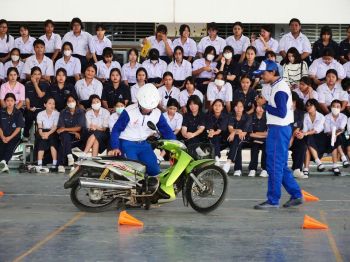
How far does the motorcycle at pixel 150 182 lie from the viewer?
11.8 metres

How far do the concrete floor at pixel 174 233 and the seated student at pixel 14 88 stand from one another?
14.5 feet

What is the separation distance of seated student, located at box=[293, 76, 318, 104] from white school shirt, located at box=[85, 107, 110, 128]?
12.6 feet

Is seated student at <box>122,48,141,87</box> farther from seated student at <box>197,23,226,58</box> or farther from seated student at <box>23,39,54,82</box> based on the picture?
seated student at <box>23,39,54,82</box>

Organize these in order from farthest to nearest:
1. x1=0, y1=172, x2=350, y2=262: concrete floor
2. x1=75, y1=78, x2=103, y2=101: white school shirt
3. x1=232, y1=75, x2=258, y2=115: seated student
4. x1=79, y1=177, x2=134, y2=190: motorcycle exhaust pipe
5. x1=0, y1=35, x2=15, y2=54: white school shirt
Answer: x1=0, y1=35, x2=15, y2=54: white school shirt → x1=75, y1=78, x2=103, y2=101: white school shirt → x1=232, y1=75, x2=258, y2=115: seated student → x1=79, y1=177, x2=134, y2=190: motorcycle exhaust pipe → x1=0, y1=172, x2=350, y2=262: concrete floor

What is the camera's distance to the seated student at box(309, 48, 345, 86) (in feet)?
59.9

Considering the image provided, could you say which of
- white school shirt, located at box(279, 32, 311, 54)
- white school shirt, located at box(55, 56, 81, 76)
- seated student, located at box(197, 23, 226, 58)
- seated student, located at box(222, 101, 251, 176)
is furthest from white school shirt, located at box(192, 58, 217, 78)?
white school shirt, located at box(55, 56, 81, 76)

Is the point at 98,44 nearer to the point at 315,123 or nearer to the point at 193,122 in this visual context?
the point at 193,122

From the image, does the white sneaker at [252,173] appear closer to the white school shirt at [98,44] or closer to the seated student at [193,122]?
the seated student at [193,122]

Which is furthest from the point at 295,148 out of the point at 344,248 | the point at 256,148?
the point at 344,248

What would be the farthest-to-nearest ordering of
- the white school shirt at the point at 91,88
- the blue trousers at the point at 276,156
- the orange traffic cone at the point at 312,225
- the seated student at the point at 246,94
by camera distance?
the white school shirt at the point at 91,88 < the seated student at the point at 246,94 < the blue trousers at the point at 276,156 < the orange traffic cone at the point at 312,225

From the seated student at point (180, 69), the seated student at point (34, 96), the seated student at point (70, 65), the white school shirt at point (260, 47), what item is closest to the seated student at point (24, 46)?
the seated student at point (70, 65)

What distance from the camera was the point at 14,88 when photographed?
59.5 ft

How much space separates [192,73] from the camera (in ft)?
61.2

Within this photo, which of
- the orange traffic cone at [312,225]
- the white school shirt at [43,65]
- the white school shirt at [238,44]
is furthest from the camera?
the white school shirt at [238,44]
